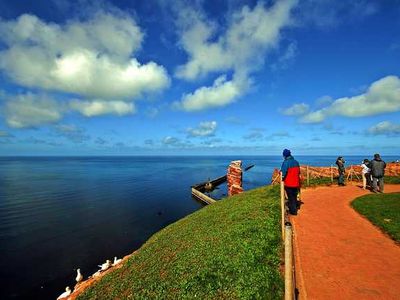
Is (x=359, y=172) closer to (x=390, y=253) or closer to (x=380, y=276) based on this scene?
(x=390, y=253)

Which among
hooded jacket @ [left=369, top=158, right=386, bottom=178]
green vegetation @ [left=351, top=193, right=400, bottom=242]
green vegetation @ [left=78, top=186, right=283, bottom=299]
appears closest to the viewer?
green vegetation @ [left=78, top=186, right=283, bottom=299]

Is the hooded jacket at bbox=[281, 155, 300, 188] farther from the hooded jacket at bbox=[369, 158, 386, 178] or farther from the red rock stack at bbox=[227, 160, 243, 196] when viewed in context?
the red rock stack at bbox=[227, 160, 243, 196]

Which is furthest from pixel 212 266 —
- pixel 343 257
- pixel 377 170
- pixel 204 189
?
pixel 204 189

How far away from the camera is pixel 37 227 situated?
3206 centimetres

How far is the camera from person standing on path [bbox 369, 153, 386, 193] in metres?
20.7

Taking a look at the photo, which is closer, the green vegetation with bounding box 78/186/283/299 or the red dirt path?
the red dirt path

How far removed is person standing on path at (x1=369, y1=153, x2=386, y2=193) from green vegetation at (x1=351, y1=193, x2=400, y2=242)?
2.26m

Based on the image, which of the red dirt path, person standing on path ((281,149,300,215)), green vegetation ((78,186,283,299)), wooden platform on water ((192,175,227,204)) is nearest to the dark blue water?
wooden platform on water ((192,175,227,204))

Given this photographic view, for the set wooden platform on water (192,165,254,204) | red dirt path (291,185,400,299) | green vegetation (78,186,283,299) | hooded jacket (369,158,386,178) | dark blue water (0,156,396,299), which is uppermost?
hooded jacket (369,158,386,178)

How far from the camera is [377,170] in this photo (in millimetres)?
20906

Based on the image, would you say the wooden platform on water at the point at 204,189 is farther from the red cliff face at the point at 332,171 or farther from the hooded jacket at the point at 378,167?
the hooded jacket at the point at 378,167

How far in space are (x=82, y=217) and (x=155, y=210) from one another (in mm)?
10981

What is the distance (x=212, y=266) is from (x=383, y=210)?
Answer: 1208 cm

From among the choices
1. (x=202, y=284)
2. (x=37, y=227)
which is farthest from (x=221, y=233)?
(x=37, y=227)
